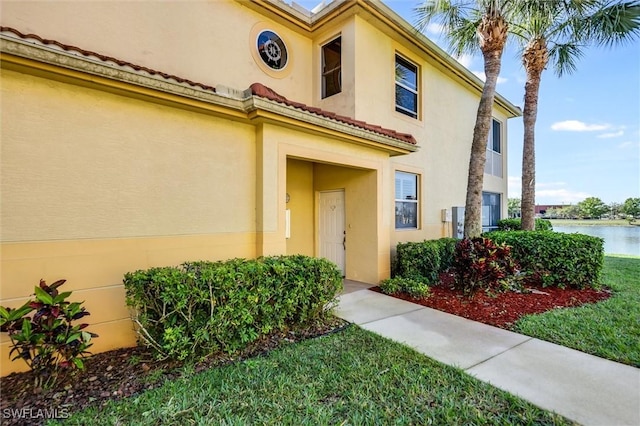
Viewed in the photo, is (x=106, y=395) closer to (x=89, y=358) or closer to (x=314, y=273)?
(x=89, y=358)

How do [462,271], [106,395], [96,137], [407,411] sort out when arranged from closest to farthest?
[407,411]
[106,395]
[96,137]
[462,271]

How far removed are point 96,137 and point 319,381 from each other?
460 cm

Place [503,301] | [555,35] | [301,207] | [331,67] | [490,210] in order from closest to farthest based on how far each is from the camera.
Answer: [503,301] < [301,207] < [331,67] < [555,35] < [490,210]

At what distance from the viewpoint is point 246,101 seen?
5.27 meters

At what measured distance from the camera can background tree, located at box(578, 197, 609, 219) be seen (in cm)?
2839

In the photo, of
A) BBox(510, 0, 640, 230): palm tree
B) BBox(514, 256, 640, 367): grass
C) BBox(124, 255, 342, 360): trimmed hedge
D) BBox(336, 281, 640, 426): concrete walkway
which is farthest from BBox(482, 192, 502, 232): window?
BBox(124, 255, 342, 360): trimmed hedge

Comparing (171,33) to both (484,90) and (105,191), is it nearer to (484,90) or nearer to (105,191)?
(105,191)

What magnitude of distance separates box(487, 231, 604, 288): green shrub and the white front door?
5.18 metres

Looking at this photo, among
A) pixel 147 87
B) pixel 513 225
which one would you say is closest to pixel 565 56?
pixel 513 225

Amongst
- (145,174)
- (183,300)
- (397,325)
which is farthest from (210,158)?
(397,325)

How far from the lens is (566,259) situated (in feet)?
25.3

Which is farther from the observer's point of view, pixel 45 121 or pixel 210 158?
pixel 210 158

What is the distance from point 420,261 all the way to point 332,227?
2.80 meters

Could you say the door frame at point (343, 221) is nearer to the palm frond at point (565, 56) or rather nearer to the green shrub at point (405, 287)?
the green shrub at point (405, 287)
